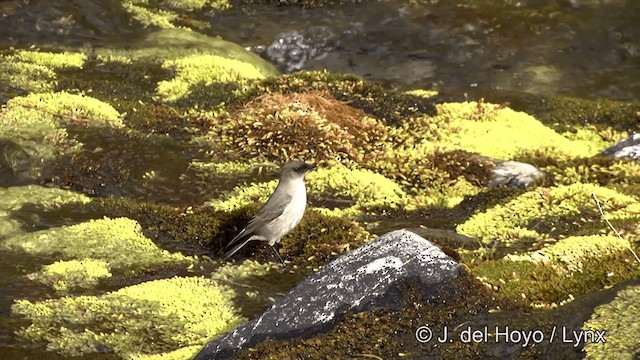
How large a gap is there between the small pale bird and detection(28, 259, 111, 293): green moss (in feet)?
7.15

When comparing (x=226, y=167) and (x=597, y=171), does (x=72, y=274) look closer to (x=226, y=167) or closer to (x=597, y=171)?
(x=226, y=167)

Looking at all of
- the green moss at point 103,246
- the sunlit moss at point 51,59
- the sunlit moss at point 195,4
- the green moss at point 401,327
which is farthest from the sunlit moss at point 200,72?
the green moss at point 401,327

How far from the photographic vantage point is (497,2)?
1419 inches

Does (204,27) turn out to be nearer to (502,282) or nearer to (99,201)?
(99,201)

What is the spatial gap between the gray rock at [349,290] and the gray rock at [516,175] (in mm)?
9841

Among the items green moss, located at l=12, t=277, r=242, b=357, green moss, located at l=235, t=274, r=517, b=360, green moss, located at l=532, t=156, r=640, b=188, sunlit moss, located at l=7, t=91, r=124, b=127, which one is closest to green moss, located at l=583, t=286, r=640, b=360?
green moss, located at l=235, t=274, r=517, b=360

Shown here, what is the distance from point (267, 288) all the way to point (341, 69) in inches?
767

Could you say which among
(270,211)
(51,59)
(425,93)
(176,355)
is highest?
(270,211)

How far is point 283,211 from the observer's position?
13992 mm

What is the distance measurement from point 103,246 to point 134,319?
3098mm

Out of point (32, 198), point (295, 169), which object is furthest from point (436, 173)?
point (32, 198)

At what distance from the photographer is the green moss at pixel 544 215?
50.7 feet

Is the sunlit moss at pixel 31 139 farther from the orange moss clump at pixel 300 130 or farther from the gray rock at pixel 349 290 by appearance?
the gray rock at pixel 349 290

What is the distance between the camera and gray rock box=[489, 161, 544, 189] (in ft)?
63.6
